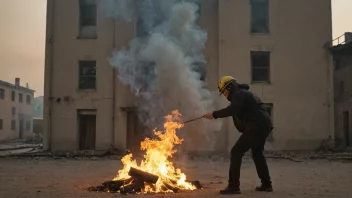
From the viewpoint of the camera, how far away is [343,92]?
27938mm

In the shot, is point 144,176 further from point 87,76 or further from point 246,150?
point 87,76

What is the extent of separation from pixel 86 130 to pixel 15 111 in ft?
107

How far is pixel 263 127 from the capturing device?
775cm

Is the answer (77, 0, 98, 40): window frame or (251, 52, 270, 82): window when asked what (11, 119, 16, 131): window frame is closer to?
(77, 0, 98, 40): window frame

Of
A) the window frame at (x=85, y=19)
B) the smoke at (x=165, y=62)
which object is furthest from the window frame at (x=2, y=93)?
the smoke at (x=165, y=62)

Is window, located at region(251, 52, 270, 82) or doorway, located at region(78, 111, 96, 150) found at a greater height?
window, located at region(251, 52, 270, 82)

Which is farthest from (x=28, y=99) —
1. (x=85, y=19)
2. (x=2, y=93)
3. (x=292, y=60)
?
(x=292, y=60)

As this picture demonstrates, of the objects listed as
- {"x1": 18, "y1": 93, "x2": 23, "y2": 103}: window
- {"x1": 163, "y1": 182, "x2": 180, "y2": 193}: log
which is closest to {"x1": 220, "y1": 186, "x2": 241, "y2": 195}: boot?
{"x1": 163, "y1": 182, "x2": 180, "y2": 193}: log

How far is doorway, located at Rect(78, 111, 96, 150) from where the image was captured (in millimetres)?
22812

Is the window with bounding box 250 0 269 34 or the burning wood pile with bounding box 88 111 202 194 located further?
the window with bounding box 250 0 269 34

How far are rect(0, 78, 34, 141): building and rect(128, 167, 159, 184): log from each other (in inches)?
1720

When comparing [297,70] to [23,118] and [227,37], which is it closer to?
[227,37]

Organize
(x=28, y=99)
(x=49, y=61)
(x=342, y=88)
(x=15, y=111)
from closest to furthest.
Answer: (x=49, y=61) → (x=342, y=88) → (x=15, y=111) → (x=28, y=99)

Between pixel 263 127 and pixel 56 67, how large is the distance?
1745 centimetres
